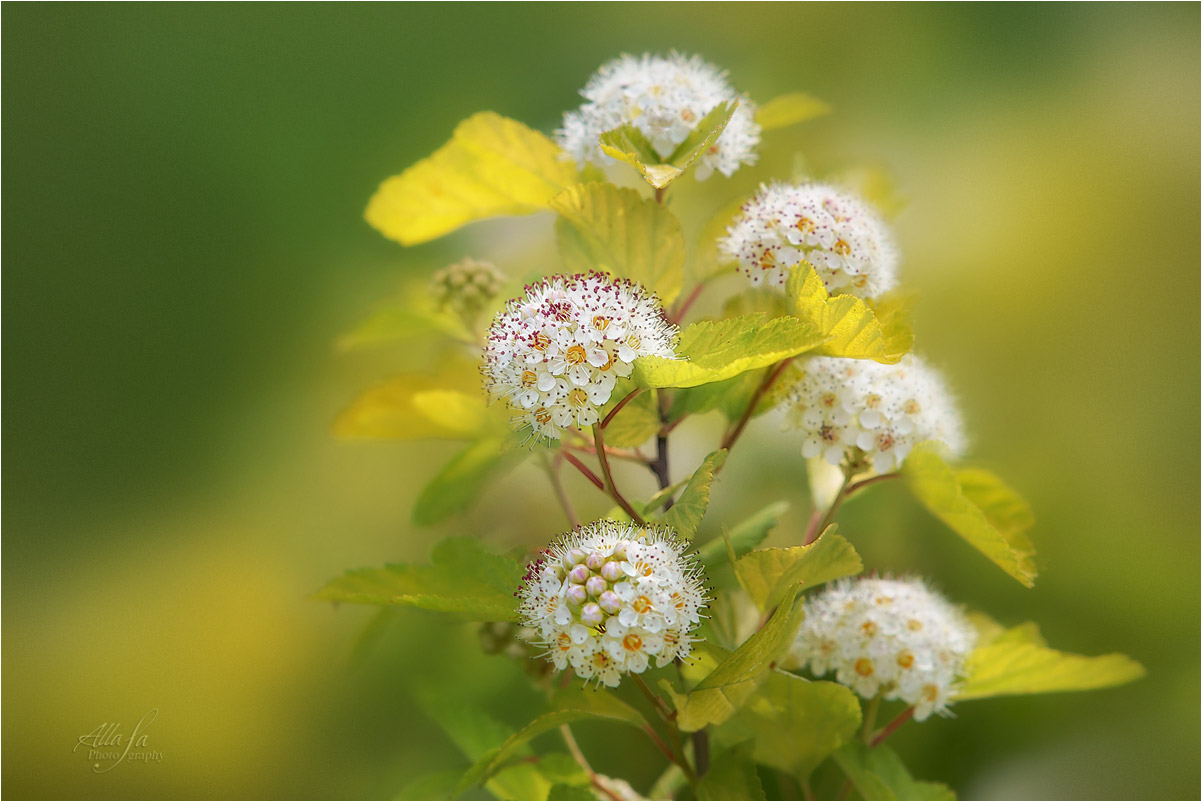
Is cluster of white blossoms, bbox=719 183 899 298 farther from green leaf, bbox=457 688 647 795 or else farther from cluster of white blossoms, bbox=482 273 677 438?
green leaf, bbox=457 688 647 795

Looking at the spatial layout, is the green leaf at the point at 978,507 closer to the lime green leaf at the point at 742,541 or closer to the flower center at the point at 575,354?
the lime green leaf at the point at 742,541

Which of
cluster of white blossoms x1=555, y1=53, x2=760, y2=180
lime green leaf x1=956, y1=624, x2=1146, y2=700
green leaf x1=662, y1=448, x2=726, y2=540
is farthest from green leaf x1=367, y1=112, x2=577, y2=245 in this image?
lime green leaf x1=956, y1=624, x2=1146, y2=700

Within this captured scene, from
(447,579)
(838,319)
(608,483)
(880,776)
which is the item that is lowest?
(880,776)

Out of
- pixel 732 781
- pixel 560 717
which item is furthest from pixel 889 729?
pixel 560 717

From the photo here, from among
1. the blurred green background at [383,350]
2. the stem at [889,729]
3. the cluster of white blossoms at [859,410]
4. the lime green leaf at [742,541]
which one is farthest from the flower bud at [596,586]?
the blurred green background at [383,350]

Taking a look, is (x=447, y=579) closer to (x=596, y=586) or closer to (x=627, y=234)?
(x=596, y=586)

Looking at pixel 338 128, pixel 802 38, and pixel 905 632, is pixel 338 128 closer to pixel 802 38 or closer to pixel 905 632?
pixel 802 38
